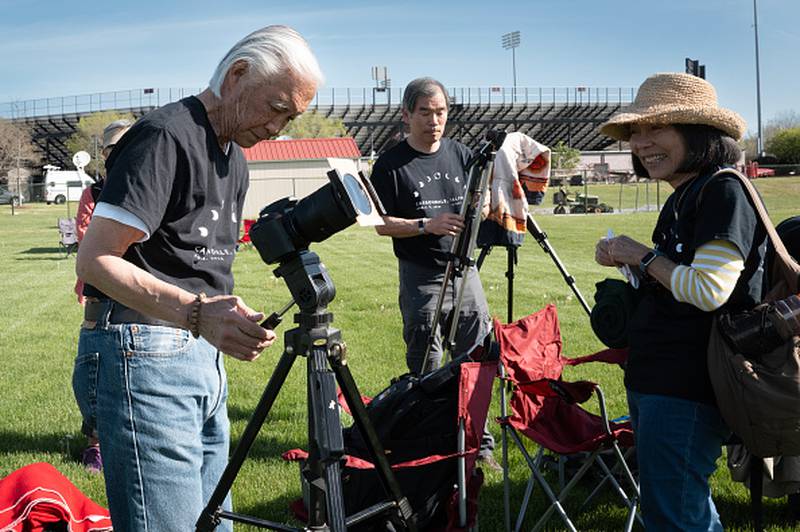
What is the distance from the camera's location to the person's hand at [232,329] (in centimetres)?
204

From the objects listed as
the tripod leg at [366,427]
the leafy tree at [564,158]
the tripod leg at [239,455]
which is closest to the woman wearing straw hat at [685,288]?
the tripod leg at [366,427]

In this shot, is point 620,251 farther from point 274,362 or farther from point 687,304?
point 274,362

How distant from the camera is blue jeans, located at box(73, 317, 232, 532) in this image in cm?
Answer: 217

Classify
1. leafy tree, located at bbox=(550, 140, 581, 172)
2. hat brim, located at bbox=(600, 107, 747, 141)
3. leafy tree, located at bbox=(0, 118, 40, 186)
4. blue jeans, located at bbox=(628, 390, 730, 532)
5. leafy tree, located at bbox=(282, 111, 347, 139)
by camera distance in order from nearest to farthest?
blue jeans, located at bbox=(628, 390, 730, 532)
hat brim, located at bbox=(600, 107, 747, 141)
leafy tree, located at bbox=(550, 140, 581, 172)
leafy tree, located at bbox=(0, 118, 40, 186)
leafy tree, located at bbox=(282, 111, 347, 139)

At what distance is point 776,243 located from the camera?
2.56 metres

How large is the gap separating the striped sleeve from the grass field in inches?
76.7

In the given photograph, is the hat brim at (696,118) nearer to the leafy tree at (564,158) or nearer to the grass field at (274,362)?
the grass field at (274,362)

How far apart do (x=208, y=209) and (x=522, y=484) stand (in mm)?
2959

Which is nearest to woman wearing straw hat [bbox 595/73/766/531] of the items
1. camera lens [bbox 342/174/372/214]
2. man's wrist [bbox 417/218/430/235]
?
camera lens [bbox 342/174/372/214]

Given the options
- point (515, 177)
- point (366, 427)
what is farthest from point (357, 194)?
point (515, 177)

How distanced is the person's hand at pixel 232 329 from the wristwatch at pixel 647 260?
1333 millimetres

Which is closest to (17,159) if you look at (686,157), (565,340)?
(565,340)

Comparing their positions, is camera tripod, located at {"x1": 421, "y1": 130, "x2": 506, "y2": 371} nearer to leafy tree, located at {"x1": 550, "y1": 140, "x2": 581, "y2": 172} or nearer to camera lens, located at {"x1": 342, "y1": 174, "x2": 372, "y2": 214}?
camera lens, located at {"x1": 342, "y1": 174, "x2": 372, "y2": 214}

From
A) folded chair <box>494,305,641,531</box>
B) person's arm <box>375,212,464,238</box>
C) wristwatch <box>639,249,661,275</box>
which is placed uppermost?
person's arm <box>375,212,464,238</box>
